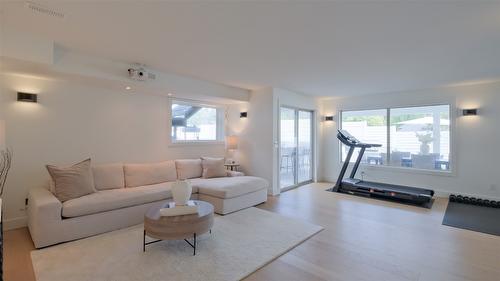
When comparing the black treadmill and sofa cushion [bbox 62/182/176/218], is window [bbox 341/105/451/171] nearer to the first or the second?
the black treadmill

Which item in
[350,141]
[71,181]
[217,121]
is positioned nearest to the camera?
[71,181]

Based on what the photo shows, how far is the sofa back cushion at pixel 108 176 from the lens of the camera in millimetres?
3814

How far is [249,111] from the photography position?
581cm

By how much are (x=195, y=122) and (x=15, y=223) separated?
3.46 meters

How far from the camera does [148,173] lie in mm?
4355

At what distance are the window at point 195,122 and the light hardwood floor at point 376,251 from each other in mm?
2616

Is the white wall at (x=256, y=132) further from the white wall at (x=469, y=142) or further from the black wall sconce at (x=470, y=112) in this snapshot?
the black wall sconce at (x=470, y=112)

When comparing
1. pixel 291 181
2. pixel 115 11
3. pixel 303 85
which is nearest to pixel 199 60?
pixel 115 11

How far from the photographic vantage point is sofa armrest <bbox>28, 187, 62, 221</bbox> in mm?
2774

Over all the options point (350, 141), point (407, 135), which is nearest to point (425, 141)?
point (407, 135)

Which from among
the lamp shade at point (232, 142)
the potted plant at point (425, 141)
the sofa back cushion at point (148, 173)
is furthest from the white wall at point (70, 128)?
the potted plant at point (425, 141)

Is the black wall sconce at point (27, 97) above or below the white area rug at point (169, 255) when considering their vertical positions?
above

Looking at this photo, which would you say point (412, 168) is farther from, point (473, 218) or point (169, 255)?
point (169, 255)

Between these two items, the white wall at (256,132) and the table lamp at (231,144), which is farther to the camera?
the table lamp at (231,144)
